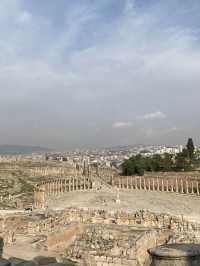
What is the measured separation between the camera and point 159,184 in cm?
4791

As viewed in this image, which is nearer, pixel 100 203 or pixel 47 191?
pixel 100 203

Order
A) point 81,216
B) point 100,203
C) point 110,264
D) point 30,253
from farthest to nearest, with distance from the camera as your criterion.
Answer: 1. point 100,203
2. point 81,216
3. point 30,253
4. point 110,264

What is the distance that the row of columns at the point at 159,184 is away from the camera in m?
44.8

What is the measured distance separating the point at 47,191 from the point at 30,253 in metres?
30.4

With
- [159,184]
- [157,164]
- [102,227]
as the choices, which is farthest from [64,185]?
[102,227]

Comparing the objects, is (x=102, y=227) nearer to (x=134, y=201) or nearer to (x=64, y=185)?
(x=134, y=201)

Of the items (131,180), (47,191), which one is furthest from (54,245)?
(131,180)

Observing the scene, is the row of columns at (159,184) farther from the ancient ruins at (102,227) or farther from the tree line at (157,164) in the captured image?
the tree line at (157,164)

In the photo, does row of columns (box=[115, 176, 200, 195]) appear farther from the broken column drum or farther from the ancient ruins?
the broken column drum

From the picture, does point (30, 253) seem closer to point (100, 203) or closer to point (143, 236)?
point (143, 236)

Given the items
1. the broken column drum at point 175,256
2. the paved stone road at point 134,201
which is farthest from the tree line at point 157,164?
the broken column drum at point 175,256

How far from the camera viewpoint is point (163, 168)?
59906mm

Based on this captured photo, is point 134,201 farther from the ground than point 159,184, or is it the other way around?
point 159,184

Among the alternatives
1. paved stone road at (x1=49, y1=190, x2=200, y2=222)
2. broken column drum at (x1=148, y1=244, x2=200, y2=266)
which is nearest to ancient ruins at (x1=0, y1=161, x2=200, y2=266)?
paved stone road at (x1=49, y1=190, x2=200, y2=222)
